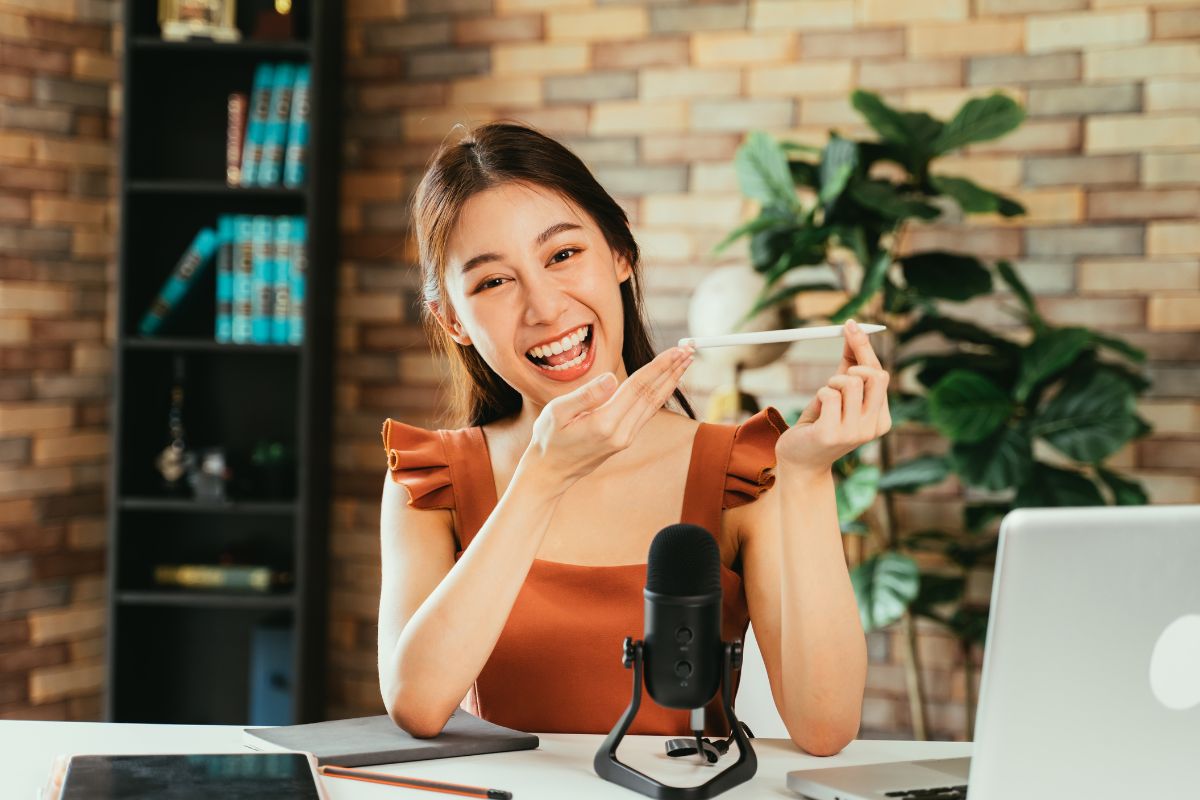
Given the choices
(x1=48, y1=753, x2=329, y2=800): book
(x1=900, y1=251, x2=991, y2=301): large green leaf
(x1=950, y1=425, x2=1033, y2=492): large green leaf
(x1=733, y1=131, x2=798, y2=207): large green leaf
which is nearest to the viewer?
(x1=48, y1=753, x2=329, y2=800): book

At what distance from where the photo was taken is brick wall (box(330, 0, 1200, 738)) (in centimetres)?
277

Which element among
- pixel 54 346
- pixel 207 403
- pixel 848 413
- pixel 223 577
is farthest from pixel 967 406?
pixel 54 346

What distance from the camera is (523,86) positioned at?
3.26 metres

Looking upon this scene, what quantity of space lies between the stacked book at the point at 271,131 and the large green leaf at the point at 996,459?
173cm

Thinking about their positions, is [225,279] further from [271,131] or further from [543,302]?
[543,302]

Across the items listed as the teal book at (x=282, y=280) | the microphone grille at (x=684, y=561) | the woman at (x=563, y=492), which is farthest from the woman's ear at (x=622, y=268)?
the teal book at (x=282, y=280)

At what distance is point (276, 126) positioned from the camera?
3.12 metres

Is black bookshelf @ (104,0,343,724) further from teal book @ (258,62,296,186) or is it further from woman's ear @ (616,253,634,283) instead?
woman's ear @ (616,253,634,283)

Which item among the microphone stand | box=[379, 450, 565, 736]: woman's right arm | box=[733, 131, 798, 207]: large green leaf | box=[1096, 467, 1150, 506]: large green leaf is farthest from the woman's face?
box=[1096, 467, 1150, 506]: large green leaf

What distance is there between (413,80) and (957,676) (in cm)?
206

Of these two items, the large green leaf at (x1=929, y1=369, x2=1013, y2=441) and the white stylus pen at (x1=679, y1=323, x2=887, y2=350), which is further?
the large green leaf at (x1=929, y1=369, x2=1013, y2=441)

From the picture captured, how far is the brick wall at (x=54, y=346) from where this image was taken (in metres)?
3.12

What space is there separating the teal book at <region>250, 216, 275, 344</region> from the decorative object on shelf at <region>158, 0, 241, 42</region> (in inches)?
18.6

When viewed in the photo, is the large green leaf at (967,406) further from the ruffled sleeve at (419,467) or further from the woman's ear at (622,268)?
the ruffled sleeve at (419,467)
